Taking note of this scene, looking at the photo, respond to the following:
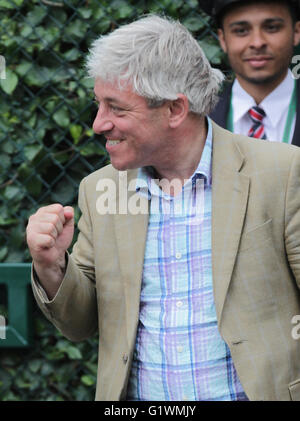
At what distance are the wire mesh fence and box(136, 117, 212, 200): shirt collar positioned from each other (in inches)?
46.7

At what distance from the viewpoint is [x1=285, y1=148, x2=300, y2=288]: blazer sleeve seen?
1991 millimetres

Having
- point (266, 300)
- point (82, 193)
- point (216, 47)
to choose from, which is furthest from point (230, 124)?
point (266, 300)

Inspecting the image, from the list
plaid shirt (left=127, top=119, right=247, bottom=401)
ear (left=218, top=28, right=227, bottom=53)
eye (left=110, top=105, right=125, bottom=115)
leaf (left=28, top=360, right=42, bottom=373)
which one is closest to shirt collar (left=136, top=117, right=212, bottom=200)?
plaid shirt (left=127, top=119, right=247, bottom=401)

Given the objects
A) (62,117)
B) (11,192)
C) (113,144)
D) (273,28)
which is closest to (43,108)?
(62,117)

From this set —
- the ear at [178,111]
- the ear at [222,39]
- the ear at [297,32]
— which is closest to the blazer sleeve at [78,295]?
the ear at [178,111]

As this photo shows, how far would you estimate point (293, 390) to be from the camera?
78.7 inches

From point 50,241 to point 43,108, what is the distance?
1602mm

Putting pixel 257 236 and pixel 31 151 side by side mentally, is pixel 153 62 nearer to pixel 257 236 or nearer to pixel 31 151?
pixel 257 236

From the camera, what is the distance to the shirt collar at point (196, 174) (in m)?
2.09

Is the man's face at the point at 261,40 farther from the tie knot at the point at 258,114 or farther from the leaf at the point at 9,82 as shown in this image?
the leaf at the point at 9,82

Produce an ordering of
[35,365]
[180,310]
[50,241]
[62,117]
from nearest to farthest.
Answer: [50,241] → [180,310] → [62,117] → [35,365]

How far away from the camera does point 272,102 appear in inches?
111

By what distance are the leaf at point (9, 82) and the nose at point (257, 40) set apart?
1.17 m

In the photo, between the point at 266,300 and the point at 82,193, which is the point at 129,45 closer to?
the point at 82,193
